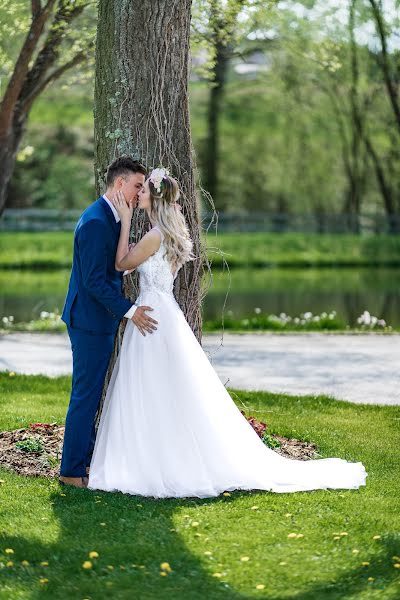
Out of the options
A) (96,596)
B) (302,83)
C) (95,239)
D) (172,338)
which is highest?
(302,83)

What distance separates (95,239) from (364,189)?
45440 millimetres

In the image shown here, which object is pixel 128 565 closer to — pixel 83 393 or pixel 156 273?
pixel 83 393

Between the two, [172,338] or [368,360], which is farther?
[368,360]

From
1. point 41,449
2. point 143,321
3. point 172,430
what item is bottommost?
point 41,449

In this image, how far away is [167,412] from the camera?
290 inches

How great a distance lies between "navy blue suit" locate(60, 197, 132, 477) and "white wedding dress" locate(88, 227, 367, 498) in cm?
13

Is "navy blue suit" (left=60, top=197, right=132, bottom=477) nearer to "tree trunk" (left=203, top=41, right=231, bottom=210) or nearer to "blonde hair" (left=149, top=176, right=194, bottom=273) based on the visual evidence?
"blonde hair" (left=149, top=176, right=194, bottom=273)

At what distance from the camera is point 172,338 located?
7512 mm

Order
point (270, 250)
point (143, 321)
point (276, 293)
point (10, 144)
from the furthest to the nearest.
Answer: point (270, 250)
point (276, 293)
point (10, 144)
point (143, 321)

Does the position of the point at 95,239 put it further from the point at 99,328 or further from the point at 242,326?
the point at 242,326

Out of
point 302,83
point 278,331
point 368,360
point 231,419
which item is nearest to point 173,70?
point 231,419

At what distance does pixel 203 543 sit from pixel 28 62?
10.1 m

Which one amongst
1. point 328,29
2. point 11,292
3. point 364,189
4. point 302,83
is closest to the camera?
point 11,292

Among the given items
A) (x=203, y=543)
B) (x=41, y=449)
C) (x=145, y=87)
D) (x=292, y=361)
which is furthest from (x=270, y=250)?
(x=203, y=543)
